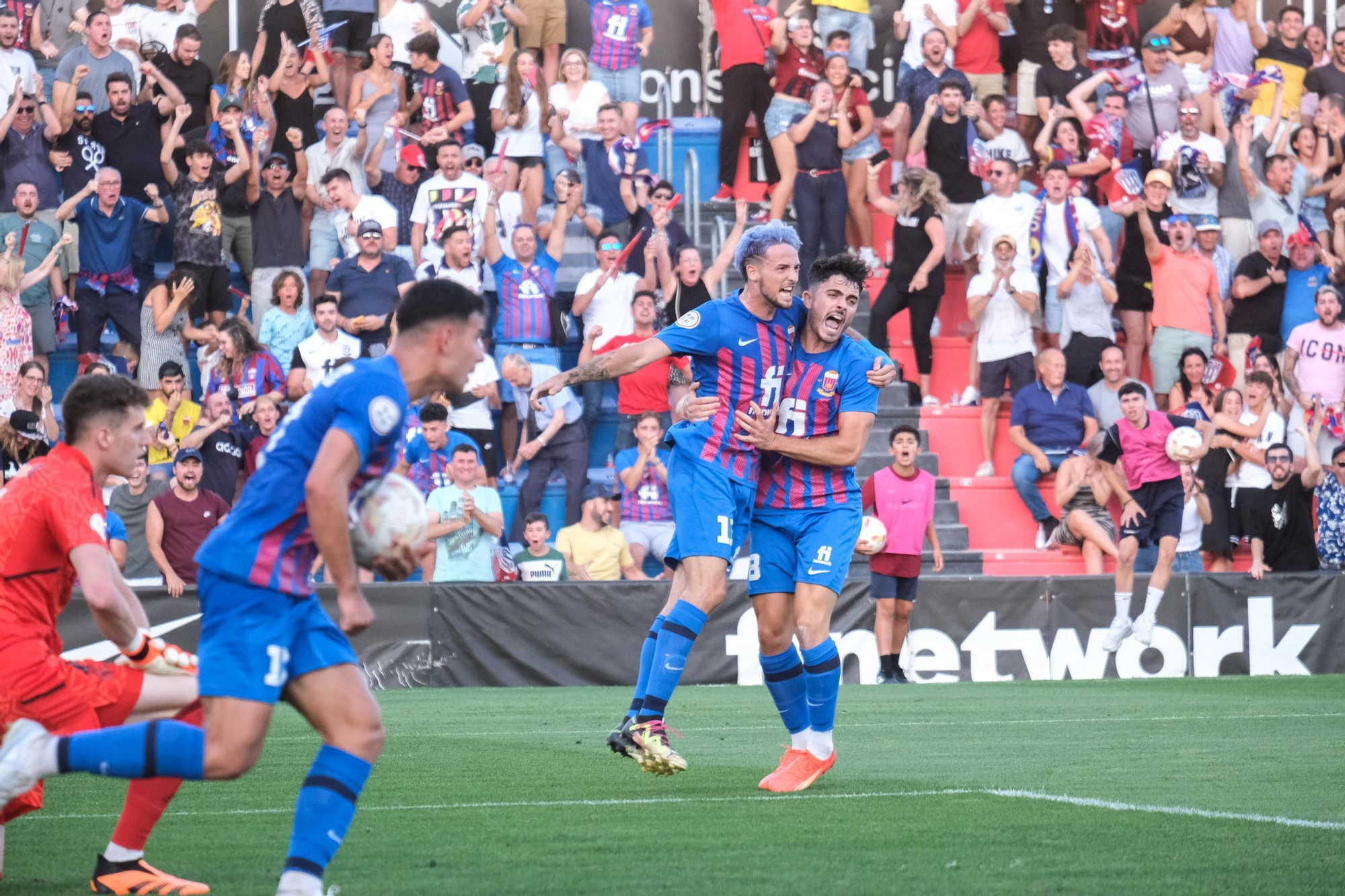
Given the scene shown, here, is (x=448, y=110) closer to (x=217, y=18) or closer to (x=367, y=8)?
(x=367, y=8)

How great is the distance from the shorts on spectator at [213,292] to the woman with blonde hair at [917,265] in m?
7.15

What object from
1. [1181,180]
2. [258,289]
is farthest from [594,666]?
[1181,180]

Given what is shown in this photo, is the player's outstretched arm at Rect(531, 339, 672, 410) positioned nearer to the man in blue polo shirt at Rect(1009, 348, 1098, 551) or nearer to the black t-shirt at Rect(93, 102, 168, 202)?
the man in blue polo shirt at Rect(1009, 348, 1098, 551)

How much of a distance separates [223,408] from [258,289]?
221cm

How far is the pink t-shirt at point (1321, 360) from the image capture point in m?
17.8

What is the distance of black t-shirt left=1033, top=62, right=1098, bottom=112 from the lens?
1998 cm

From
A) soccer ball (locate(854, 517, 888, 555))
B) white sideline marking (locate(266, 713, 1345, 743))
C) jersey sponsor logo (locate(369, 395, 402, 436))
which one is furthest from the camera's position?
soccer ball (locate(854, 517, 888, 555))

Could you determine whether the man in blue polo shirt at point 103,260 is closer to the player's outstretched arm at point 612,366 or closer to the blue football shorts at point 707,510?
the player's outstretched arm at point 612,366

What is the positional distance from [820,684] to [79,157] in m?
12.6

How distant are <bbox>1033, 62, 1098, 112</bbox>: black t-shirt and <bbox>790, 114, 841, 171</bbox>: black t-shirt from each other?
11.0ft

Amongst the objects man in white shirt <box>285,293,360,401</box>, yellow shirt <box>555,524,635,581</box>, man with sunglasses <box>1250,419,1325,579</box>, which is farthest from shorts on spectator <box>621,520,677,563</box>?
man with sunglasses <box>1250,419,1325,579</box>

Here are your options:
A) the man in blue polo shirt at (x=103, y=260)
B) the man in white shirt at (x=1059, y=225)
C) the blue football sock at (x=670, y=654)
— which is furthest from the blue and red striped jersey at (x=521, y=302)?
the blue football sock at (x=670, y=654)

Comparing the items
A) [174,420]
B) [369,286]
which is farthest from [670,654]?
[369,286]

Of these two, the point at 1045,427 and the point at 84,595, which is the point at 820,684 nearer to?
the point at 84,595
